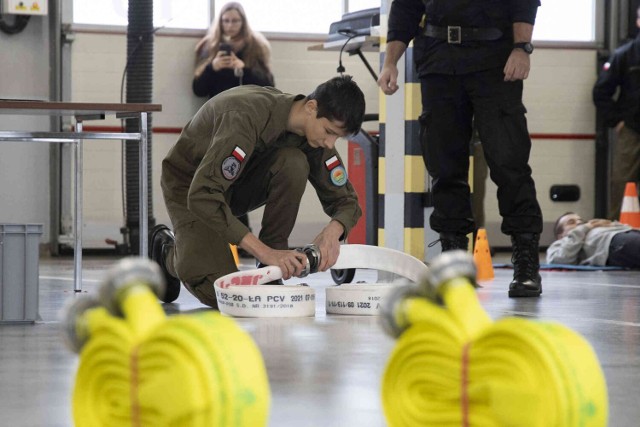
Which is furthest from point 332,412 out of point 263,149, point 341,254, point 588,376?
point 341,254

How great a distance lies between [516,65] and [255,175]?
939 mm

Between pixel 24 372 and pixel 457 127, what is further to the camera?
pixel 457 127

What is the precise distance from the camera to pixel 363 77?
7.61 meters

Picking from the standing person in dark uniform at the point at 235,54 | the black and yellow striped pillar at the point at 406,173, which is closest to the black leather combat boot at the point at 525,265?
the black and yellow striped pillar at the point at 406,173

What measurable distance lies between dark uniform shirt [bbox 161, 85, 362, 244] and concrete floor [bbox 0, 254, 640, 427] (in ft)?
1.05

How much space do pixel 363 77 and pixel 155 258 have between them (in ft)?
13.1

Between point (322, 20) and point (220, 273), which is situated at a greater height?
point (322, 20)

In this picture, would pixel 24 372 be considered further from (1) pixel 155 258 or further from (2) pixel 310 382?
(1) pixel 155 258

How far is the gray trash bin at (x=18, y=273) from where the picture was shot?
2961mm

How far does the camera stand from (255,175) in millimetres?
3441

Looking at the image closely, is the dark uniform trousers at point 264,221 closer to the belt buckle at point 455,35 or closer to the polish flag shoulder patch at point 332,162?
the polish flag shoulder patch at point 332,162

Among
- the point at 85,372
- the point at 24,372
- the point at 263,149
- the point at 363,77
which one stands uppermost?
the point at 363,77

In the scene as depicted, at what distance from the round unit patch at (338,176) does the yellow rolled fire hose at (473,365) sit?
2.19m

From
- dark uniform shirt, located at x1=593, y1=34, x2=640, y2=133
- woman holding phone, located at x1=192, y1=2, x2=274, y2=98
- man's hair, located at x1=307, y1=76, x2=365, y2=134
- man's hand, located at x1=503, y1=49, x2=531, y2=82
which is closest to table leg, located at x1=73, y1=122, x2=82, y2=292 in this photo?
man's hair, located at x1=307, y1=76, x2=365, y2=134
